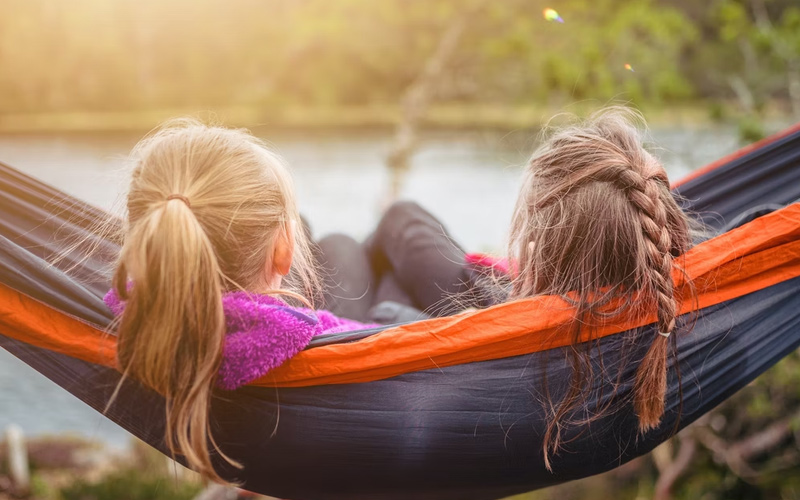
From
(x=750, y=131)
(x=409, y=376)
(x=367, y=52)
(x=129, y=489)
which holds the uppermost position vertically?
(x=367, y=52)

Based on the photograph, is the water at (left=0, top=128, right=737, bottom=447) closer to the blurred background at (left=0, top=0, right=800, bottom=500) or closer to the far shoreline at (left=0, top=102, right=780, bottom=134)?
the blurred background at (left=0, top=0, right=800, bottom=500)

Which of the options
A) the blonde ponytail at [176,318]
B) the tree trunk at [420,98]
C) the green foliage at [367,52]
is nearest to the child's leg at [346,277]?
the blonde ponytail at [176,318]

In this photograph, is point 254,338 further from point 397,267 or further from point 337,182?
point 337,182

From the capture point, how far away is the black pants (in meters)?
1.39

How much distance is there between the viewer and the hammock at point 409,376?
0.99 metres

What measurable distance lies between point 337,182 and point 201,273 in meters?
8.39

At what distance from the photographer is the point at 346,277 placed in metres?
1.55

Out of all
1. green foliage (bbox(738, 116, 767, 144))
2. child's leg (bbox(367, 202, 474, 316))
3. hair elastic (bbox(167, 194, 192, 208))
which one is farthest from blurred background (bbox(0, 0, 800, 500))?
hair elastic (bbox(167, 194, 192, 208))

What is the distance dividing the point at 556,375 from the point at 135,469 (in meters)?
4.75

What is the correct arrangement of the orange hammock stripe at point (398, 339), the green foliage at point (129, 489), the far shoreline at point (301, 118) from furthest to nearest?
the far shoreline at point (301, 118)
the green foliage at point (129, 489)
the orange hammock stripe at point (398, 339)

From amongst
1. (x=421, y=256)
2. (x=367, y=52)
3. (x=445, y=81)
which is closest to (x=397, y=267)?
(x=421, y=256)

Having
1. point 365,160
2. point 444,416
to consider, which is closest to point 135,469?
point 444,416

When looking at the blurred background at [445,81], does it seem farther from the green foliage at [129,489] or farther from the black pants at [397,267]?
the black pants at [397,267]

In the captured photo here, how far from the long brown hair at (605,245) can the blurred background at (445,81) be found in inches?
59.9
